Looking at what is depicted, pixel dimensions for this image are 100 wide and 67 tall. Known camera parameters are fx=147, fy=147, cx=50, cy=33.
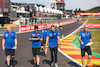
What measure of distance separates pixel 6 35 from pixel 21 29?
20.5 meters

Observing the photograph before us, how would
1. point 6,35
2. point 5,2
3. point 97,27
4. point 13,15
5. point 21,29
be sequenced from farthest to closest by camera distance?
point 13,15
point 5,2
point 97,27
point 21,29
point 6,35

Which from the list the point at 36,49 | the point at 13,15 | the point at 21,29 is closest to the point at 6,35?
the point at 36,49

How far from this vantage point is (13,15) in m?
43.1

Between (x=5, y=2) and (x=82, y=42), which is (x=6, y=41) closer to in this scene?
(x=82, y=42)

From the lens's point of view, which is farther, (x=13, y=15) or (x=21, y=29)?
(x=13, y=15)

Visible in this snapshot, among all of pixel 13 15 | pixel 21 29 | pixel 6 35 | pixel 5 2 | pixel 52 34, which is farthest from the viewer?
pixel 13 15

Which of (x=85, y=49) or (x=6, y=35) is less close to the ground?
(x=6, y=35)

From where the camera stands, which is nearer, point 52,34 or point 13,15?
point 52,34

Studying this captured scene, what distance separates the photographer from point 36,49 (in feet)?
19.4

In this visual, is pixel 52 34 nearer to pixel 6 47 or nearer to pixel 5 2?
pixel 6 47

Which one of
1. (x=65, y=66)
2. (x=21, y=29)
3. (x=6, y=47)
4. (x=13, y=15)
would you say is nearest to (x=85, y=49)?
(x=65, y=66)

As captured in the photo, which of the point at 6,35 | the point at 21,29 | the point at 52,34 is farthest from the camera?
the point at 21,29

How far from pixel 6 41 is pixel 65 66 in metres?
2.74

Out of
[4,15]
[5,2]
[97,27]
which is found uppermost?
[5,2]
